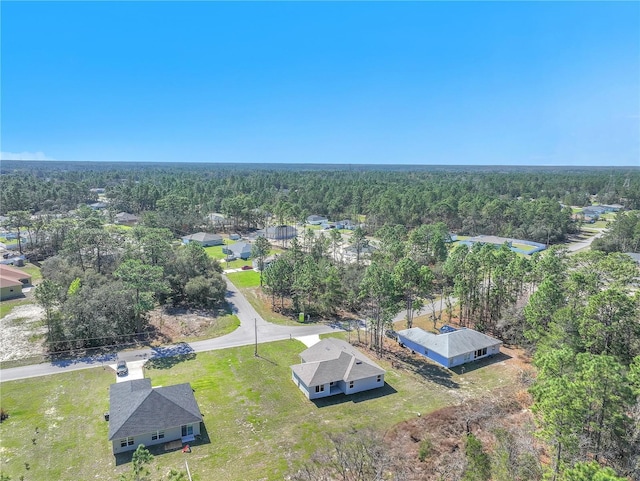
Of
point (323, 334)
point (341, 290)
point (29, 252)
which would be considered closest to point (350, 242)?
point (341, 290)

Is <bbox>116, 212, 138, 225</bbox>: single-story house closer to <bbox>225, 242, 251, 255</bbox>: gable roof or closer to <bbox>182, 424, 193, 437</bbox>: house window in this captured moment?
<bbox>225, 242, 251, 255</bbox>: gable roof

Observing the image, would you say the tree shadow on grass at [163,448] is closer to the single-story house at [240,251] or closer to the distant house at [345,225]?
the single-story house at [240,251]

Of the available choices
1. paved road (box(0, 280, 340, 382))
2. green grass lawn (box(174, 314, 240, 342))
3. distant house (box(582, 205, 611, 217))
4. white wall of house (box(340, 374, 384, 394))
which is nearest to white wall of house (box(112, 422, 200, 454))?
white wall of house (box(340, 374, 384, 394))

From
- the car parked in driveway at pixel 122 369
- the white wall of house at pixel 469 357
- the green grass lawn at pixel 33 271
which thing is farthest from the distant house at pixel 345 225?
the car parked in driveway at pixel 122 369

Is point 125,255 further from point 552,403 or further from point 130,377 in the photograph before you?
point 552,403

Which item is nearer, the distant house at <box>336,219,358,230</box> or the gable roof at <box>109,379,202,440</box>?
the gable roof at <box>109,379,202,440</box>

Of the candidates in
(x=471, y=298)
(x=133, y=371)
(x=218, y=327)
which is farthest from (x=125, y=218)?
(x=471, y=298)
